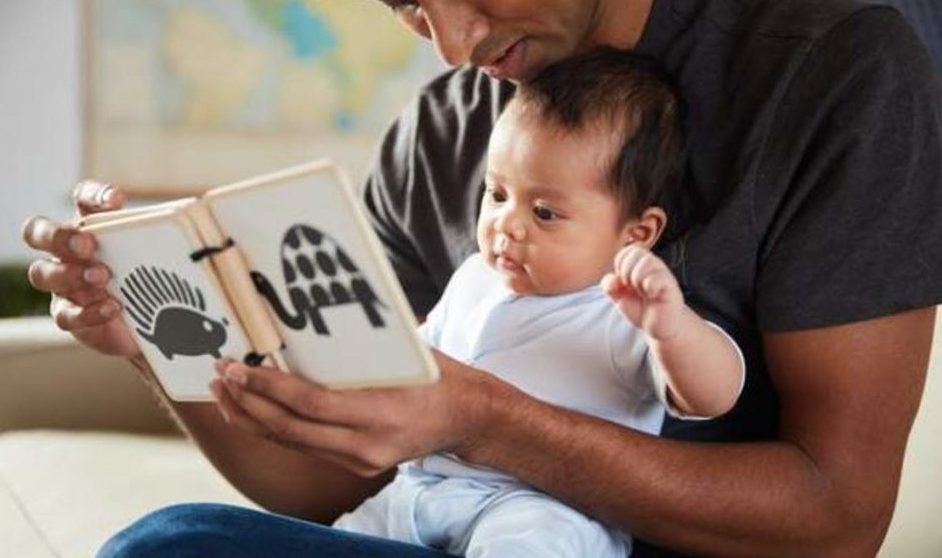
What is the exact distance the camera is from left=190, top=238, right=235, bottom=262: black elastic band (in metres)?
1.22

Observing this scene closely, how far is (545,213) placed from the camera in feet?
4.75

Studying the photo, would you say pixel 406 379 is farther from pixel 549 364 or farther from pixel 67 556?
pixel 67 556

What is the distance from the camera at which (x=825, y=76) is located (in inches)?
58.0

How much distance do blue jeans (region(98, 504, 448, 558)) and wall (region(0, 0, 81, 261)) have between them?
115 inches

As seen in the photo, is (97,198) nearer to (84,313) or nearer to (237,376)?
(84,313)

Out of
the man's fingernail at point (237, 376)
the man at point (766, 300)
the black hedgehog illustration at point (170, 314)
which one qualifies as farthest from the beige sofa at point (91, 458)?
the man's fingernail at point (237, 376)

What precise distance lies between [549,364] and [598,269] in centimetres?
9

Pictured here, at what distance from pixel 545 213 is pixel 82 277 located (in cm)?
38

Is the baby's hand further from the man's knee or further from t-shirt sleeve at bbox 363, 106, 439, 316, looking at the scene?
t-shirt sleeve at bbox 363, 106, 439, 316

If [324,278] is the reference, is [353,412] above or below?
below

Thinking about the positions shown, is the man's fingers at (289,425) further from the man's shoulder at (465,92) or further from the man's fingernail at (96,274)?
the man's shoulder at (465,92)

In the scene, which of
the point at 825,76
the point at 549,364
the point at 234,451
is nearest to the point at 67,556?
the point at 234,451

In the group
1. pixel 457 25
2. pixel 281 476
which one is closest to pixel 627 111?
pixel 457 25

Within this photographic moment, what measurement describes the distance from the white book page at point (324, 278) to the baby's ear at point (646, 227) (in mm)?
338
